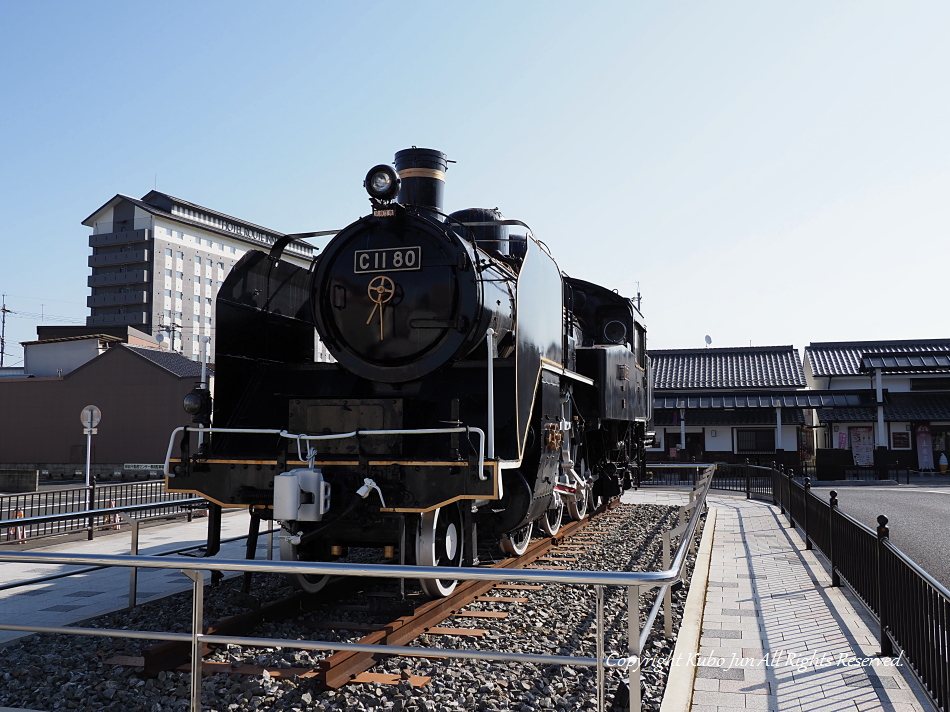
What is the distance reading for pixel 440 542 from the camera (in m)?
6.20

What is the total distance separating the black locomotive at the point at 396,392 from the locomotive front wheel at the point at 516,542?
0.05 metres

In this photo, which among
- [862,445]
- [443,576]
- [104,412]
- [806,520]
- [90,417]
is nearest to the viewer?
[443,576]

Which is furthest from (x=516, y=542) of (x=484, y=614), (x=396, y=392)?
(x=396, y=392)

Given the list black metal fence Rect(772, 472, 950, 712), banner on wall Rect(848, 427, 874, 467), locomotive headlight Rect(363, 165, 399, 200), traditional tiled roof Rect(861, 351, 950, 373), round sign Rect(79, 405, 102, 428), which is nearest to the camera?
black metal fence Rect(772, 472, 950, 712)

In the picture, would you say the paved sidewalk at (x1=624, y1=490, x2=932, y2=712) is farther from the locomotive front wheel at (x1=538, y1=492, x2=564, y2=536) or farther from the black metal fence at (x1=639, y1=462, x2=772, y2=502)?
the black metal fence at (x1=639, y1=462, x2=772, y2=502)

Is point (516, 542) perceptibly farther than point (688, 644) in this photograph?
Yes

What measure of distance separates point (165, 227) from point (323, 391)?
58.4m

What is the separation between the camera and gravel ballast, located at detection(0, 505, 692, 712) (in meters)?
4.35

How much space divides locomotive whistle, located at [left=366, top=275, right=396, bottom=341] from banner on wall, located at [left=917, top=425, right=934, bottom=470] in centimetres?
3113

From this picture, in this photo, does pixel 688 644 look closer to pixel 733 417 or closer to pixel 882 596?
pixel 882 596

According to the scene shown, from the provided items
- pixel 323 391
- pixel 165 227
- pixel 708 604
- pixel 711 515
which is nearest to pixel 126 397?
pixel 711 515

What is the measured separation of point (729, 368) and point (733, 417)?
4887mm

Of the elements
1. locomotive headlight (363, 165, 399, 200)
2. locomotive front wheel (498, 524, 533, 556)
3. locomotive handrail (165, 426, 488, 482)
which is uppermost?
locomotive headlight (363, 165, 399, 200)

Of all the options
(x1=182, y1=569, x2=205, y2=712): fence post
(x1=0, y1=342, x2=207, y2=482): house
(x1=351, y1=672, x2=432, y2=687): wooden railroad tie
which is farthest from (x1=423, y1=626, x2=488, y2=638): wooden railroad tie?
(x1=0, y1=342, x2=207, y2=482): house
